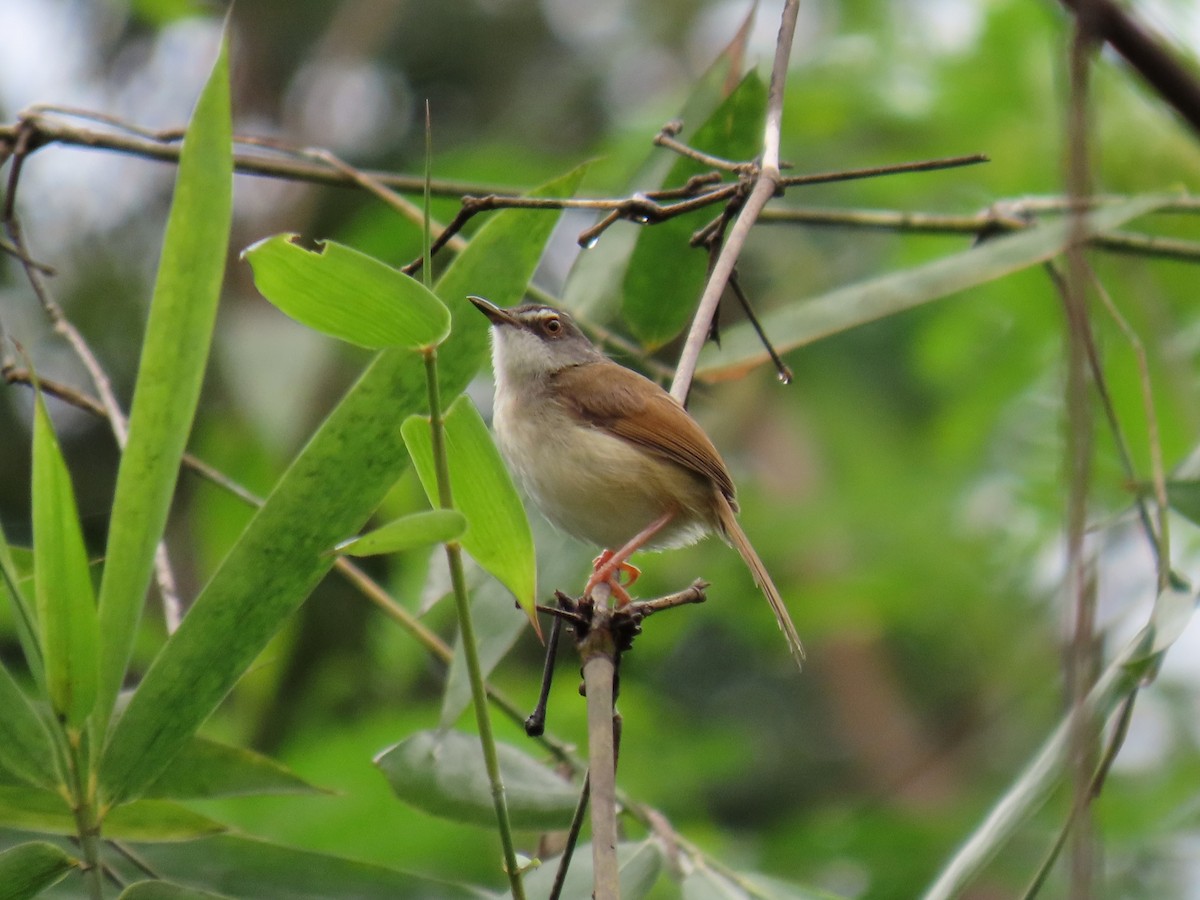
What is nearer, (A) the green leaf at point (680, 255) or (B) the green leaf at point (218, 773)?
(B) the green leaf at point (218, 773)

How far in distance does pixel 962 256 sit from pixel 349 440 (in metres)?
1.74

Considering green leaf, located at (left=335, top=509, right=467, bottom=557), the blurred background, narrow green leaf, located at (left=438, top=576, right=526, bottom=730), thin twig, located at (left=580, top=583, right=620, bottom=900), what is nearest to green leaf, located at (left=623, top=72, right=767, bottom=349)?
the blurred background

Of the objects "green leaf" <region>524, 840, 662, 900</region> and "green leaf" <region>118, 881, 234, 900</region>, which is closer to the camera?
"green leaf" <region>118, 881, 234, 900</region>

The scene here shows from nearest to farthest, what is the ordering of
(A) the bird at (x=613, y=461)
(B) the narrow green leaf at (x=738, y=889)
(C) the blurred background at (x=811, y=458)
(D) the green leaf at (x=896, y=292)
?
1. (B) the narrow green leaf at (x=738, y=889)
2. (D) the green leaf at (x=896, y=292)
3. (A) the bird at (x=613, y=461)
4. (C) the blurred background at (x=811, y=458)

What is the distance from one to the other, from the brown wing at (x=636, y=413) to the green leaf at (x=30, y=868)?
5.68ft

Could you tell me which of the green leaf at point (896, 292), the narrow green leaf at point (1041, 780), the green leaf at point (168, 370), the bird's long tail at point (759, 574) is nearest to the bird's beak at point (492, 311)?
the green leaf at point (896, 292)

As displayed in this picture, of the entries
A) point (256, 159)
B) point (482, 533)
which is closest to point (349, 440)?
point (482, 533)

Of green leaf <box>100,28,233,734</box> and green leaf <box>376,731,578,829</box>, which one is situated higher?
green leaf <box>100,28,233,734</box>

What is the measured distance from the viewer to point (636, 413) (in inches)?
139

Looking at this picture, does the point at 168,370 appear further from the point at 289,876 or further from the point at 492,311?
the point at 492,311

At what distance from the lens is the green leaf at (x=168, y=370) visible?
193 centimetres

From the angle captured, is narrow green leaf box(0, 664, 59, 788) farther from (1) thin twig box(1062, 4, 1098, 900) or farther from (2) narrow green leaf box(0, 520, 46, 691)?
(1) thin twig box(1062, 4, 1098, 900)

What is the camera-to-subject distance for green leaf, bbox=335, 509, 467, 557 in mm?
1462

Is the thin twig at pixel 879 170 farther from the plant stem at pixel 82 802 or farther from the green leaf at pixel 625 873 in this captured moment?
the plant stem at pixel 82 802
